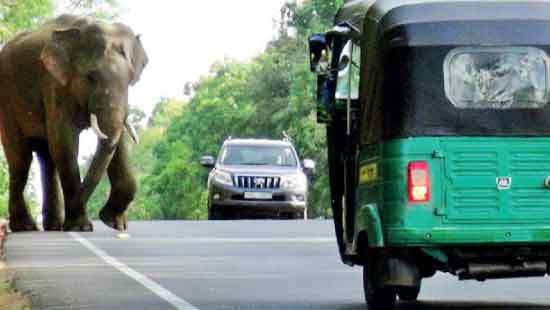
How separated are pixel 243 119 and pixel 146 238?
258ft

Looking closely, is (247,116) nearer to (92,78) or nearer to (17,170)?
(17,170)

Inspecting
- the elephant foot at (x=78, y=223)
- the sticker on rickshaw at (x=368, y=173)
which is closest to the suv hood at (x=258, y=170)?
the elephant foot at (x=78, y=223)

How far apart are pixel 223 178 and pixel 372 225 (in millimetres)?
28451

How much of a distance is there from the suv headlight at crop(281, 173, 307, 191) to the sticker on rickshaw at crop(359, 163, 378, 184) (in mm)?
27414

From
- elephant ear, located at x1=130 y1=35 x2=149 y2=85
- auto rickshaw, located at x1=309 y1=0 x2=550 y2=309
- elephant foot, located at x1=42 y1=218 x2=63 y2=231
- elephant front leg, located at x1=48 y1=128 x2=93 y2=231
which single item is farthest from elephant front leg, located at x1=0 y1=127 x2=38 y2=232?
auto rickshaw, located at x1=309 y1=0 x2=550 y2=309

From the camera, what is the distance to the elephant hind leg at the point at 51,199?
36.7 metres

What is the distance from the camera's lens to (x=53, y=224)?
36.6m

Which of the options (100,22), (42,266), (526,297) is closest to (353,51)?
(526,297)

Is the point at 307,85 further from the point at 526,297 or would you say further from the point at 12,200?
the point at 526,297

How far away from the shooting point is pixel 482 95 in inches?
619

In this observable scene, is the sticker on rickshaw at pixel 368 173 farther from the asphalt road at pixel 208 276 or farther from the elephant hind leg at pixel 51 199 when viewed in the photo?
the elephant hind leg at pixel 51 199

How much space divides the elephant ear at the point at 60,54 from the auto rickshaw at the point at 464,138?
20078mm

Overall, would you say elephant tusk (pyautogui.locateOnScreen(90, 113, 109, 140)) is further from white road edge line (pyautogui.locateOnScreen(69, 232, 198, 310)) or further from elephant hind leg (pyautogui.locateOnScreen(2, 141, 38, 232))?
white road edge line (pyautogui.locateOnScreen(69, 232, 198, 310))

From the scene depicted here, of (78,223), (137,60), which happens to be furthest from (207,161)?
(78,223)
